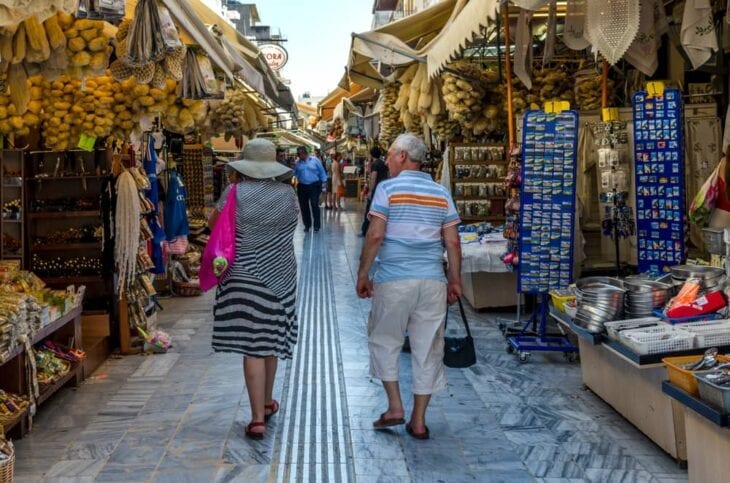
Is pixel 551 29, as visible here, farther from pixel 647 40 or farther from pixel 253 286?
pixel 253 286

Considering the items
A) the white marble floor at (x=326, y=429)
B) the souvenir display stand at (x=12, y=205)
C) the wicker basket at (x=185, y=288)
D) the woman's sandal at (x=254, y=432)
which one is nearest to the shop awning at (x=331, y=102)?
the wicker basket at (x=185, y=288)

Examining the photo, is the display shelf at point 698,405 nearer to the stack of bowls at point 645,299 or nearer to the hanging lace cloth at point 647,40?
the stack of bowls at point 645,299

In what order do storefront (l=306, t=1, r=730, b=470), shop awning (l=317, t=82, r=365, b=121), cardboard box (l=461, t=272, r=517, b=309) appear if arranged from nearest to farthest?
1. storefront (l=306, t=1, r=730, b=470)
2. cardboard box (l=461, t=272, r=517, b=309)
3. shop awning (l=317, t=82, r=365, b=121)

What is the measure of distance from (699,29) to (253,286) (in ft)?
11.5

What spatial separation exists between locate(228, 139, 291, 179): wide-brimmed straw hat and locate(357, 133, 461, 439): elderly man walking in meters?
0.72

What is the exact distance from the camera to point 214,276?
4.99 m

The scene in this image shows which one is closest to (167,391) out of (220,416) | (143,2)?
(220,416)

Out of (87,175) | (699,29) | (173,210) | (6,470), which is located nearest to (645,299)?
(699,29)

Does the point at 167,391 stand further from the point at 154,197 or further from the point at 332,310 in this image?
the point at 332,310

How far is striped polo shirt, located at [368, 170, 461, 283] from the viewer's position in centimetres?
484

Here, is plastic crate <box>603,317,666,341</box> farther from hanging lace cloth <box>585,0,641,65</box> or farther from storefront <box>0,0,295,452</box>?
storefront <box>0,0,295,452</box>

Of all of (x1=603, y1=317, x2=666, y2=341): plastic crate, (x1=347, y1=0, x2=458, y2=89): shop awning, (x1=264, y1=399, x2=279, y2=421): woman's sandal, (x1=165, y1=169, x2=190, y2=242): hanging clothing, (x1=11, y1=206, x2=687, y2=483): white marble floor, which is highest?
(x1=347, y1=0, x2=458, y2=89): shop awning

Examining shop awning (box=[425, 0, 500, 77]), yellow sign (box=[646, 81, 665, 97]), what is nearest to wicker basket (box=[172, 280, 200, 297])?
shop awning (box=[425, 0, 500, 77])

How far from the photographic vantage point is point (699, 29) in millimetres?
5324
